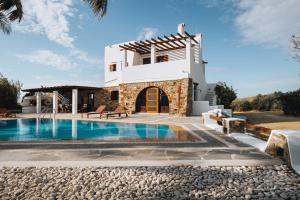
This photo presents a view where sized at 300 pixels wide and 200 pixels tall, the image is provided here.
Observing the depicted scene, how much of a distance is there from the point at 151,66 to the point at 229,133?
1308 centimetres

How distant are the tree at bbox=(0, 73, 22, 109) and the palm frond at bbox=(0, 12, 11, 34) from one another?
13.7 metres

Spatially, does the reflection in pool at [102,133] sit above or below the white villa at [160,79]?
below

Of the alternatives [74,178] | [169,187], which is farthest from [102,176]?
[169,187]

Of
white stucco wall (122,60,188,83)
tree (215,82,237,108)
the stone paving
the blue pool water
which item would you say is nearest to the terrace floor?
the stone paving

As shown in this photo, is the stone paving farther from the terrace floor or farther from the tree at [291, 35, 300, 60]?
the tree at [291, 35, 300, 60]

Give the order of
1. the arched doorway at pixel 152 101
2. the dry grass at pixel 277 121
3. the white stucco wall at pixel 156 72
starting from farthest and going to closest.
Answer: the arched doorway at pixel 152 101
the white stucco wall at pixel 156 72
the dry grass at pixel 277 121

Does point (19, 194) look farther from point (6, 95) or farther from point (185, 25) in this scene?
point (6, 95)

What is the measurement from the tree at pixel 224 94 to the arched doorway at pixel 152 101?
653 cm

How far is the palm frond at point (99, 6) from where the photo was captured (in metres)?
9.75

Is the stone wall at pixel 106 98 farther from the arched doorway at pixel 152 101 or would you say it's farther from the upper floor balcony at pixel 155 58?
the arched doorway at pixel 152 101

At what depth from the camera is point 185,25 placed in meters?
22.6

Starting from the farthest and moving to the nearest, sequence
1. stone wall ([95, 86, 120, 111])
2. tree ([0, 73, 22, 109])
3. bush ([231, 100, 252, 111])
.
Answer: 1. bush ([231, 100, 252, 111])
2. tree ([0, 73, 22, 109])
3. stone wall ([95, 86, 120, 111])

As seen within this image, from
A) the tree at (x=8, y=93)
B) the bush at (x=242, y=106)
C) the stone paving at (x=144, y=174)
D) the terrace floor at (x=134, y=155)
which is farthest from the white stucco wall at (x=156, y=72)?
the tree at (x=8, y=93)

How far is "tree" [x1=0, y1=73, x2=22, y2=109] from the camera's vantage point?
A: 1050 inches
